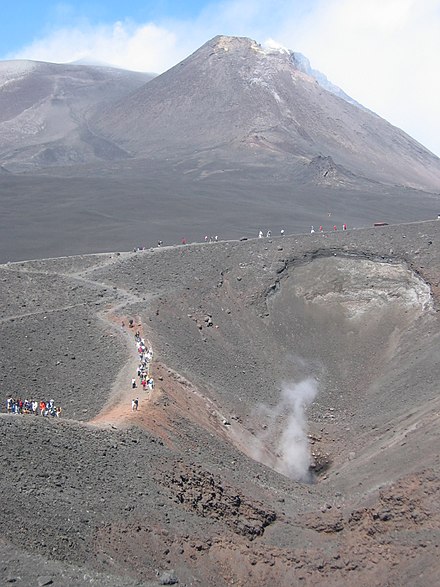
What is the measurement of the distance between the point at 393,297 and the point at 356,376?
26.3 ft

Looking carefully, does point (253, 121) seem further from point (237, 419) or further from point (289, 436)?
point (237, 419)

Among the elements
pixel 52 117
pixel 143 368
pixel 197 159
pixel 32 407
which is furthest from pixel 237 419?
pixel 52 117

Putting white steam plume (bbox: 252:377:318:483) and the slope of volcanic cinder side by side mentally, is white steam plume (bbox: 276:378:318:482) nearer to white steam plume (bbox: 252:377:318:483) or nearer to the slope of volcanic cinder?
white steam plume (bbox: 252:377:318:483)

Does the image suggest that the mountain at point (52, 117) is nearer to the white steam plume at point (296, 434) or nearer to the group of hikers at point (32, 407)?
the white steam plume at point (296, 434)

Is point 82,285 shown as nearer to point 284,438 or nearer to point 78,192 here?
point 284,438

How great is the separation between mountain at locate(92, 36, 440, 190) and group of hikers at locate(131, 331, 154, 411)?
8330cm

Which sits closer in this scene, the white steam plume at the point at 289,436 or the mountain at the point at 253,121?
the white steam plume at the point at 289,436

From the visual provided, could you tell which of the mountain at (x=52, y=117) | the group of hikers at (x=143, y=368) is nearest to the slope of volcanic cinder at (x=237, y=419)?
the group of hikers at (x=143, y=368)

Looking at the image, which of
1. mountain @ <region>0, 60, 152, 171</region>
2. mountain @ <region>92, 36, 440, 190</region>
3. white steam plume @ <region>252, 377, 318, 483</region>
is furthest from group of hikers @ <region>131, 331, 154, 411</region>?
mountain @ <region>0, 60, 152, 171</region>

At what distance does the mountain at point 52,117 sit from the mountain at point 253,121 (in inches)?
222

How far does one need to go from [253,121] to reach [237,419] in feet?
353

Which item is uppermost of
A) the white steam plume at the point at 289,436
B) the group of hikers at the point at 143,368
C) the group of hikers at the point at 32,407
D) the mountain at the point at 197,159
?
the mountain at the point at 197,159

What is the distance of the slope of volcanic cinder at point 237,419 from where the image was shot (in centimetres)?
2230

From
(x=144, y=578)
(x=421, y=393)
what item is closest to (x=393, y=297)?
(x=421, y=393)
